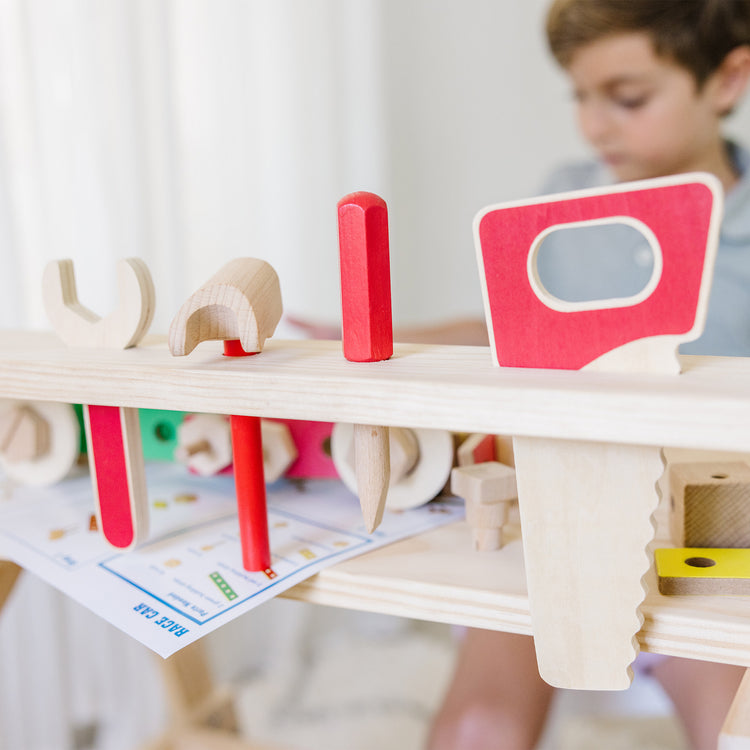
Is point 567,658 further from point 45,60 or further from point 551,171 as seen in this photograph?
point 551,171

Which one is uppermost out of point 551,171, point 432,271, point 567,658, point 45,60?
point 45,60

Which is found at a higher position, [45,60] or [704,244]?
[45,60]

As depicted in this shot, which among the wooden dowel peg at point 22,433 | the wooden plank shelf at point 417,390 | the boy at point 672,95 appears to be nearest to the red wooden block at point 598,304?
the wooden plank shelf at point 417,390

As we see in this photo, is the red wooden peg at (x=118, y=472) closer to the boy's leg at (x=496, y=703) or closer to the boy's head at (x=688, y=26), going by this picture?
the boy's leg at (x=496, y=703)

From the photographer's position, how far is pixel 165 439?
0.60m

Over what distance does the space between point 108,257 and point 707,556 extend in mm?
809

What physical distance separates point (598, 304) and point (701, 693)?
455 mm

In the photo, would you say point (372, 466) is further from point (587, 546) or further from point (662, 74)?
point (662, 74)

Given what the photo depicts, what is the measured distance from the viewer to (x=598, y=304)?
0.34m

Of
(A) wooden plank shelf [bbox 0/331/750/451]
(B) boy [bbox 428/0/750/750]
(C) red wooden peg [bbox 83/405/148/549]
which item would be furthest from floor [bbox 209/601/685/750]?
(A) wooden plank shelf [bbox 0/331/750/451]

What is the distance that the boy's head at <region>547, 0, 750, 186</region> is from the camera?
3.61 ft

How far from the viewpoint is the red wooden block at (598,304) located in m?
0.32

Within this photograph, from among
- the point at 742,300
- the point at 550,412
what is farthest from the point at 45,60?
the point at 742,300

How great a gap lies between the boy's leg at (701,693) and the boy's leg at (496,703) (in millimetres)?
108
